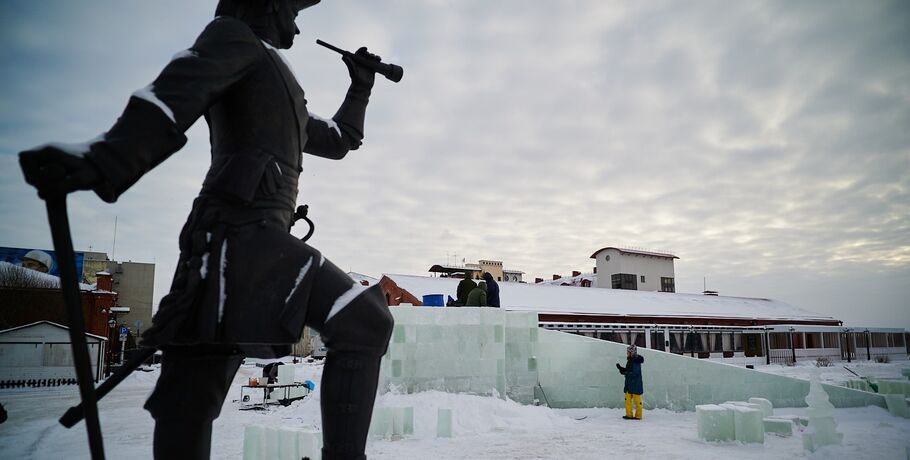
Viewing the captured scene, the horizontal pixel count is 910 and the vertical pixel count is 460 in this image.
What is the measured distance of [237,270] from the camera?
79.8 inches

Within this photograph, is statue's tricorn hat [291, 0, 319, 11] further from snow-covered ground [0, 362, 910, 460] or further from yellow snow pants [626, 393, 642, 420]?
yellow snow pants [626, 393, 642, 420]

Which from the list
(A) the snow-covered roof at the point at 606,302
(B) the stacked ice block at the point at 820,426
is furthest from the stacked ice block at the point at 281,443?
(A) the snow-covered roof at the point at 606,302

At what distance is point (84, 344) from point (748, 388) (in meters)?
12.8

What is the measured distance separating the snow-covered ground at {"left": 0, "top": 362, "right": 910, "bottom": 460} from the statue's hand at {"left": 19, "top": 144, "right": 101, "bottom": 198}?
573cm

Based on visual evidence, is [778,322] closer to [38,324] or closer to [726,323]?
[726,323]

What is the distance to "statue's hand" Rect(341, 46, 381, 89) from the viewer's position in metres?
2.77

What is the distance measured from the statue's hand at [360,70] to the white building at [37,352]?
21.5 meters

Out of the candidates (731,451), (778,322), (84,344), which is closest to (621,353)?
(731,451)

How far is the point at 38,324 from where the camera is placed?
20969mm

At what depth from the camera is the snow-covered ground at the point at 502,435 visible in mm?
7156

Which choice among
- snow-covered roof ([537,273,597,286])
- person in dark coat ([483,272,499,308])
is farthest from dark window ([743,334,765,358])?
person in dark coat ([483,272,499,308])

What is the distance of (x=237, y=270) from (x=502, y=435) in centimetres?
755

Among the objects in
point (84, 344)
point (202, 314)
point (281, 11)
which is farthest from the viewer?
point (281, 11)

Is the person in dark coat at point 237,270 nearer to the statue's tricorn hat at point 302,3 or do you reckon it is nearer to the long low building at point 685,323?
the statue's tricorn hat at point 302,3
